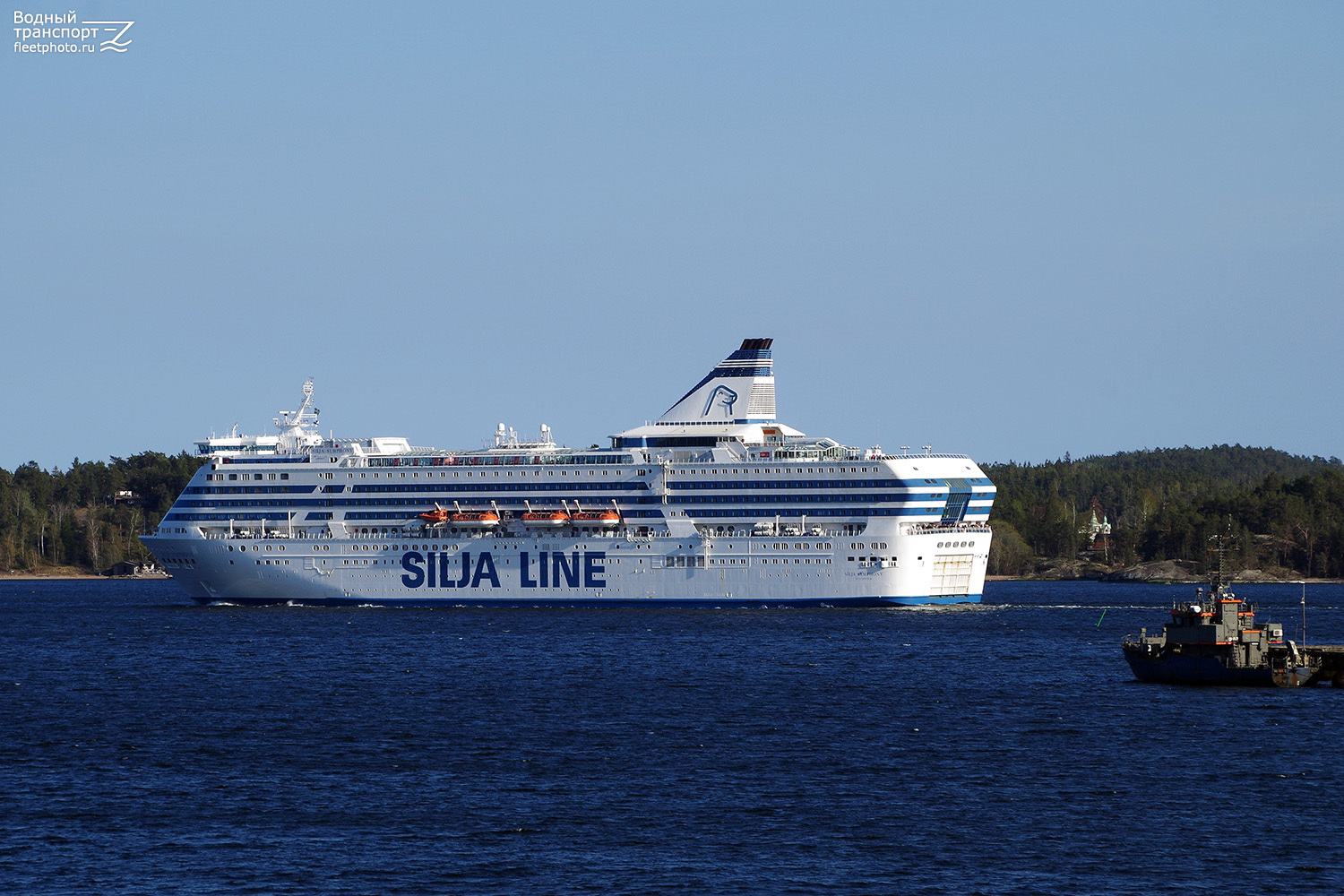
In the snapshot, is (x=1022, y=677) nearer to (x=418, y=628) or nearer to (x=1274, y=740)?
(x=1274, y=740)

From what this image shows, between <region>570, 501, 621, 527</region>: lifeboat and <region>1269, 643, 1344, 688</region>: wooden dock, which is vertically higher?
<region>570, 501, 621, 527</region>: lifeboat

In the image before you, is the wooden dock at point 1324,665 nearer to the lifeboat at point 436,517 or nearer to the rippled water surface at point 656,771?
the rippled water surface at point 656,771

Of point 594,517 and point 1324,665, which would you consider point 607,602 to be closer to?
point 594,517

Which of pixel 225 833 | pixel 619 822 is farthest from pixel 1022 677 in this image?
pixel 225 833

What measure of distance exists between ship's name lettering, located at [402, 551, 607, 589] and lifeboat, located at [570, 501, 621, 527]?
1691mm

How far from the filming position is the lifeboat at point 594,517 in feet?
321

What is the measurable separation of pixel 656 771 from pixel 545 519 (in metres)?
54.5

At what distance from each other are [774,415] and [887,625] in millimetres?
18624

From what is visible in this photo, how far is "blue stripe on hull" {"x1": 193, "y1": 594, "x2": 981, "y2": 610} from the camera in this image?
95.4m

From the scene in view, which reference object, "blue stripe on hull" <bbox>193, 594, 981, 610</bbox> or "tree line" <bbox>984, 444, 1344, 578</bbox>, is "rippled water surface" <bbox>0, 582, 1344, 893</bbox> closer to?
"blue stripe on hull" <bbox>193, 594, 981, 610</bbox>

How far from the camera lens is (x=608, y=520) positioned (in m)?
97.6

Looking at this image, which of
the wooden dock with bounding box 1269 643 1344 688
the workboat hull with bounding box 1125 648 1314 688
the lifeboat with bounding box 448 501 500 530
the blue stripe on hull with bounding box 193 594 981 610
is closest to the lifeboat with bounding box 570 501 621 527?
the blue stripe on hull with bounding box 193 594 981 610

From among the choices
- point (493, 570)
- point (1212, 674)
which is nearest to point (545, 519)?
point (493, 570)

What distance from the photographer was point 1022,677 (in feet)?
214
